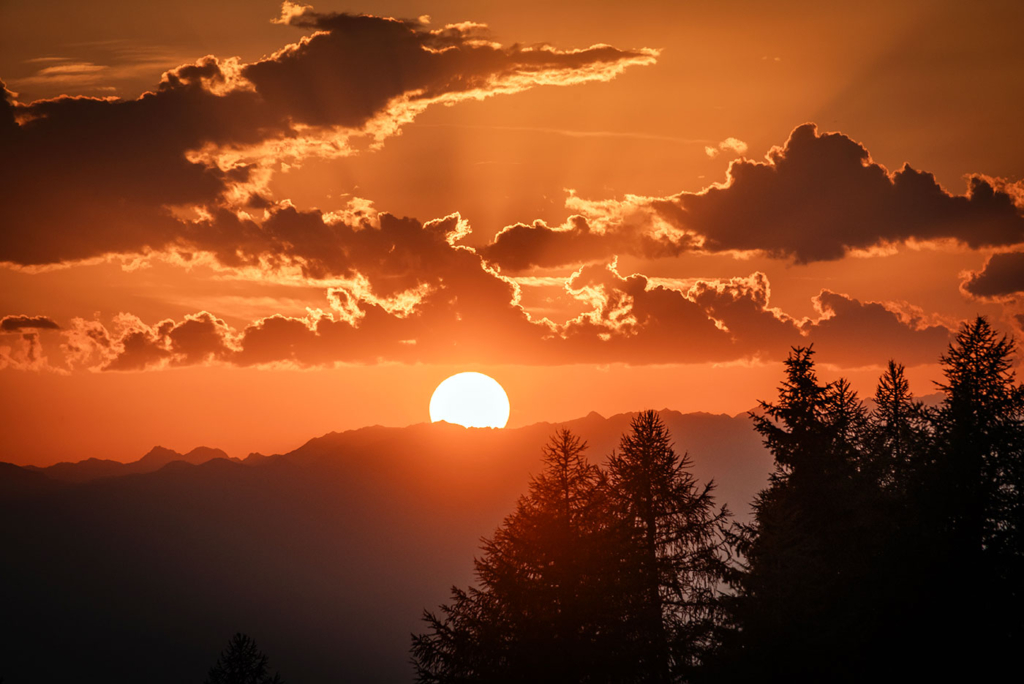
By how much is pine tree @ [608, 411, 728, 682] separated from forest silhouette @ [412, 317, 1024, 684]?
0.07 meters

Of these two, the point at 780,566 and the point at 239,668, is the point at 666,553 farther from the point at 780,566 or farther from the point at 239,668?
the point at 239,668

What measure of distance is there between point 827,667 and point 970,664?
4.06 meters

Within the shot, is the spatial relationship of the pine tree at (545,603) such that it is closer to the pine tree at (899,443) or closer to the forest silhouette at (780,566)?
the forest silhouette at (780,566)

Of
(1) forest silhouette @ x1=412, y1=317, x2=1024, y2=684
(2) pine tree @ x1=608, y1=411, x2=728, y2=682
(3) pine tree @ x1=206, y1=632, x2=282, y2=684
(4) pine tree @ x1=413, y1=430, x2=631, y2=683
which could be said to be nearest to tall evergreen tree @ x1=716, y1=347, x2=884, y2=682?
(1) forest silhouette @ x1=412, y1=317, x2=1024, y2=684

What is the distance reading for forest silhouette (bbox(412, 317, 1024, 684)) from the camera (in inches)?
879

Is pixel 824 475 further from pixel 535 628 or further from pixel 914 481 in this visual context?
pixel 535 628

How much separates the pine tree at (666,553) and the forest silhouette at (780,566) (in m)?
0.07

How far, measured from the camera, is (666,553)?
30219 mm

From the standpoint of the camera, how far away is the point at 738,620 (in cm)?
2416

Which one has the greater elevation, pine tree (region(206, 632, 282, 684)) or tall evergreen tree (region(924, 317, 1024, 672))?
tall evergreen tree (region(924, 317, 1024, 672))

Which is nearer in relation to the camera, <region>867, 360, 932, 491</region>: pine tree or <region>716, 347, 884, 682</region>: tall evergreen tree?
<region>716, 347, 884, 682</region>: tall evergreen tree

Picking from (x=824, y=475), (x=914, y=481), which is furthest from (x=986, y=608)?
(x=824, y=475)

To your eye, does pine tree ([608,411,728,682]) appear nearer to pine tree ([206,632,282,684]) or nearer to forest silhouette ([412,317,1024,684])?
forest silhouette ([412,317,1024,684])

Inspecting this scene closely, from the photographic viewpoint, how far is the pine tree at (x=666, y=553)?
26.4m
